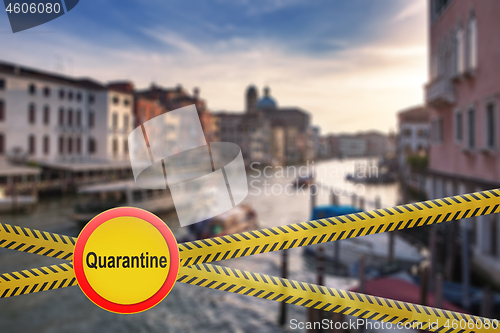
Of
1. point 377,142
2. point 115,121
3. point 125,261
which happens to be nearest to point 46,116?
point 115,121

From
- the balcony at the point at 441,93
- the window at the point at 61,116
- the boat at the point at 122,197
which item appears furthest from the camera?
the window at the point at 61,116

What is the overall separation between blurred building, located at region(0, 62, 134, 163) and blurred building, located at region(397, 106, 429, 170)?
2200 centimetres

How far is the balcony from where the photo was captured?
6.70 m

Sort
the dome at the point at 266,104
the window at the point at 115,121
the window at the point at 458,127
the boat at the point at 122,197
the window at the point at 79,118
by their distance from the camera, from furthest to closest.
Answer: the dome at the point at 266,104 < the window at the point at 79,118 < the boat at the point at 122,197 < the window at the point at 115,121 < the window at the point at 458,127

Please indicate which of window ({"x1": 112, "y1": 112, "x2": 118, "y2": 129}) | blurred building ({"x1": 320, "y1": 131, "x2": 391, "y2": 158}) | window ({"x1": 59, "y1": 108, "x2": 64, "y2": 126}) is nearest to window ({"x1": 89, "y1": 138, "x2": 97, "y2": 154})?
window ({"x1": 59, "y1": 108, "x2": 64, "y2": 126})

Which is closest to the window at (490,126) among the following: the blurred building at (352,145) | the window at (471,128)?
the window at (471,128)

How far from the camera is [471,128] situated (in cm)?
605

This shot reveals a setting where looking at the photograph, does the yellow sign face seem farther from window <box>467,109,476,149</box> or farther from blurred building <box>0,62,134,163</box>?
blurred building <box>0,62,134,163</box>

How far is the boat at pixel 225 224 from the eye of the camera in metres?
7.72

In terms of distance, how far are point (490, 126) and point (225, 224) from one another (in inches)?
219

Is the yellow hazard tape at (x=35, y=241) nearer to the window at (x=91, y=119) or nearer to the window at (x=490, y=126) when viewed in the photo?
the window at (x=490, y=126)

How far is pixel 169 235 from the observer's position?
54cm

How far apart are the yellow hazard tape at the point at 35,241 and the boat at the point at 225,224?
670cm

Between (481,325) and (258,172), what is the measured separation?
1043 mm
